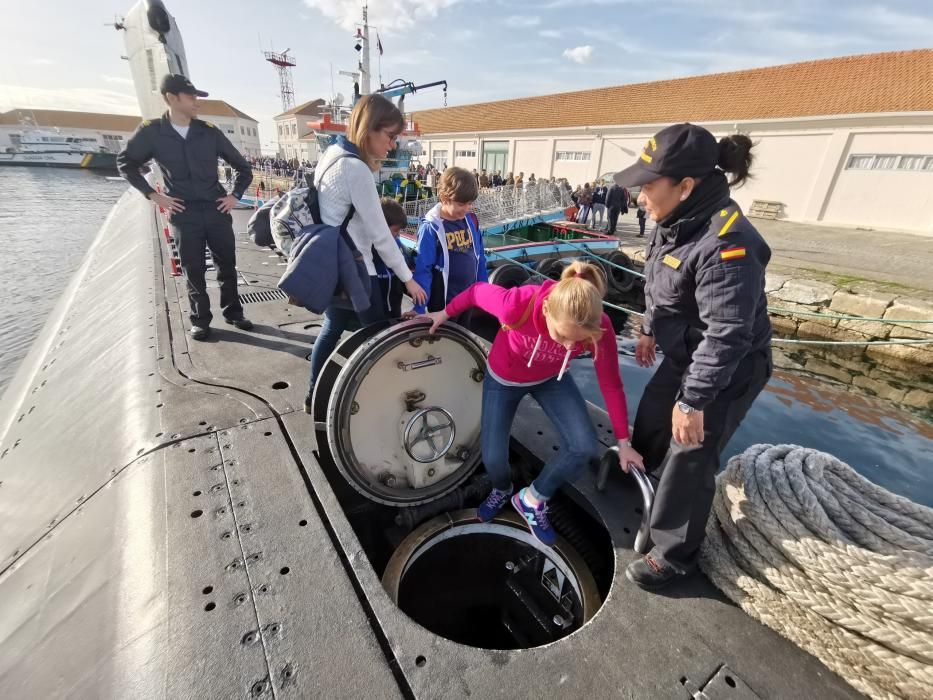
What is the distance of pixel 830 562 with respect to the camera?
153 cm

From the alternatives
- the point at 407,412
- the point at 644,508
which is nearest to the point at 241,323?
the point at 407,412

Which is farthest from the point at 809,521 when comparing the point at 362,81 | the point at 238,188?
the point at 362,81

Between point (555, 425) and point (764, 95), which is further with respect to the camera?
point (764, 95)

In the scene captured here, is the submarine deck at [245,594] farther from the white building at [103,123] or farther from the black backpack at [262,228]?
the white building at [103,123]

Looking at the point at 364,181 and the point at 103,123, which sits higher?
the point at 103,123

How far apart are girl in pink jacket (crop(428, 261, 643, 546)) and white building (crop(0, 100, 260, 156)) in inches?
2847

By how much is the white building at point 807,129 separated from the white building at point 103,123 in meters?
54.6

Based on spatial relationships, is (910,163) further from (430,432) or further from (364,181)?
(430,432)

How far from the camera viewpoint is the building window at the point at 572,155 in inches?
1024

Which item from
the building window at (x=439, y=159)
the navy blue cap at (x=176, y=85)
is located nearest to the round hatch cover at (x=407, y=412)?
the navy blue cap at (x=176, y=85)

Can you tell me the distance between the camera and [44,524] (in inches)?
98.3

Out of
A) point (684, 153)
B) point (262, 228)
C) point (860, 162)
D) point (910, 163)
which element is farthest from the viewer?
point (860, 162)

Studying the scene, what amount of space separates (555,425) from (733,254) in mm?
1147

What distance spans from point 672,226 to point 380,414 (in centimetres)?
159
